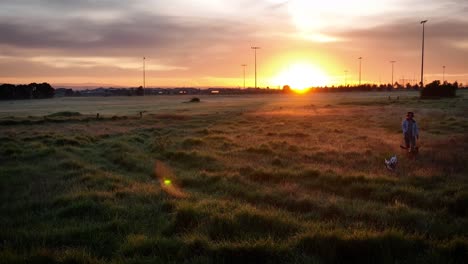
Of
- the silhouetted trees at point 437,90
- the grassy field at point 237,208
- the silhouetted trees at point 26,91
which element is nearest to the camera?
the grassy field at point 237,208

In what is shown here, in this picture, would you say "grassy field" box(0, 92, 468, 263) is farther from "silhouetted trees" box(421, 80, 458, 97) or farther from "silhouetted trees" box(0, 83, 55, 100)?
"silhouetted trees" box(0, 83, 55, 100)

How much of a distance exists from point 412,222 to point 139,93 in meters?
179

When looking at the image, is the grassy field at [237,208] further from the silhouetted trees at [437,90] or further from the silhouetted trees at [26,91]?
the silhouetted trees at [26,91]

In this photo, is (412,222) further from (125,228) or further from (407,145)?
(407,145)

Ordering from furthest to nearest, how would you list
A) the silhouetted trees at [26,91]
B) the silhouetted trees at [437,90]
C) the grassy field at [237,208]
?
1. the silhouetted trees at [26,91]
2. the silhouetted trees at [437,90]
3. the grassy field at [237,208]

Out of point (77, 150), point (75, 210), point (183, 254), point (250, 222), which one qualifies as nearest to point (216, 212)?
point (250, 222)

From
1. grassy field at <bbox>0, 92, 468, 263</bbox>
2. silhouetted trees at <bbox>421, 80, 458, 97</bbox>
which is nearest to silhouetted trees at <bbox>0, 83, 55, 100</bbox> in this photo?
silhouetted trees at <bbox>421, 80, 458, 97</bbox>

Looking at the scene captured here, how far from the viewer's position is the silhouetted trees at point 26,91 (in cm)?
13488

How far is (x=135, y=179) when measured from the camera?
45.9 ft

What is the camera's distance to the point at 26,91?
140 m

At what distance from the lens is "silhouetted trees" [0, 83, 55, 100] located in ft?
443

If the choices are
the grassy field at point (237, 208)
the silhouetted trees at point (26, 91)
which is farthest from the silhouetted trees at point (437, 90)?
the silhouetted trees at point (26, 91)

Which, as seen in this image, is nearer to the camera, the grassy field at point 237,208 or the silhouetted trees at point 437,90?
the grassy field at point 237,208

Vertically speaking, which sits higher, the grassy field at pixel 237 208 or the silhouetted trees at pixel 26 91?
the silhouetted trees at pixel 26 91
